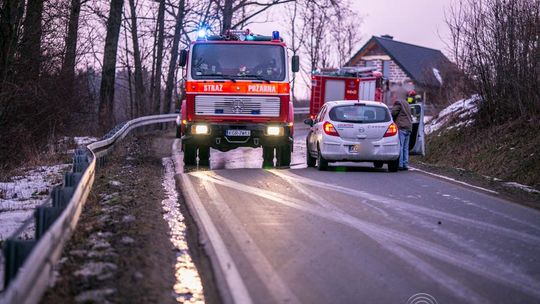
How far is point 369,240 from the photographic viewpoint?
27.2 feet

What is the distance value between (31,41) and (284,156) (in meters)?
6.67

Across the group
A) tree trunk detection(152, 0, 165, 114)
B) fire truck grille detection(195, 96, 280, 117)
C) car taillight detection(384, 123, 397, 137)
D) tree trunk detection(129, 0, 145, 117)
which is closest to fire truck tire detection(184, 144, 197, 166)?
fire truck grille detection(195, 96, 280, 117)

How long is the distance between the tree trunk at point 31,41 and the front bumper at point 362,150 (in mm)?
7479

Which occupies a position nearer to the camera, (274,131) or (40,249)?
(40,249)

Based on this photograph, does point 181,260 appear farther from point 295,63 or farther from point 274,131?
point 295,63

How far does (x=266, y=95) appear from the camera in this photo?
16328 millimetres

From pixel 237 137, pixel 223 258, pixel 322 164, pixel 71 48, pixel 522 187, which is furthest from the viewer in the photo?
pixel 71 48

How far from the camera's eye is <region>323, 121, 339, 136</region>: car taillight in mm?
16094

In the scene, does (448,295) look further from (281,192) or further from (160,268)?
(281,192)

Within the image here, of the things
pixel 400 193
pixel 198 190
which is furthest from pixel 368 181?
→ pixel 198 190

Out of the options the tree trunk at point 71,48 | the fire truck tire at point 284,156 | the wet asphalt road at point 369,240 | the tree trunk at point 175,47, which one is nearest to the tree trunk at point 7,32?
the tree trunk at point 71,48

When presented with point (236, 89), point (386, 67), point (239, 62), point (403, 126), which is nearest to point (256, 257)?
point (236, 89)

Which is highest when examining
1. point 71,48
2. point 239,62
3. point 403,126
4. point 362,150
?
point 71,48

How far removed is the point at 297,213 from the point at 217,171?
5.95 meters
